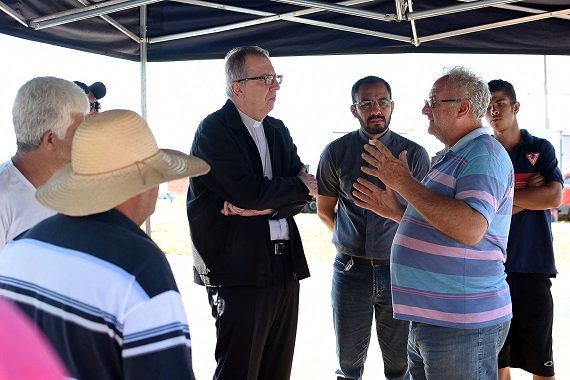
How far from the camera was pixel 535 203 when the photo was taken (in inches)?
143

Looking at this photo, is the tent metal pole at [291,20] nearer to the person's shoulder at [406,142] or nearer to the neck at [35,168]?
the person's shoulder at [406,142]

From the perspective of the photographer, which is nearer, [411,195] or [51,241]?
[51,241]

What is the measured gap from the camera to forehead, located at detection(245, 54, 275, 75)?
3.19 m

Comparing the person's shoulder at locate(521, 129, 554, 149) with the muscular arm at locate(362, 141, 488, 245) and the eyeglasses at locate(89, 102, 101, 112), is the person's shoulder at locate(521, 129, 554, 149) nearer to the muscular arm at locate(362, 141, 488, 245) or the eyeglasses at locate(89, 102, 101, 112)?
the muscular arm at locate(362, 141, 488, 245)

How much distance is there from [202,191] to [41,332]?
1.84 meters

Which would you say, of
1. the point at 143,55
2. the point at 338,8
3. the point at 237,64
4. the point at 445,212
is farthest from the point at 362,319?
the point at 143,55

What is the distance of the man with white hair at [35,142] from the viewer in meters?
2.29

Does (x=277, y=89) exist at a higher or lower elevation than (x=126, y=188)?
higher

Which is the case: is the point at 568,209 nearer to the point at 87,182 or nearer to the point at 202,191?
the point at 202,191

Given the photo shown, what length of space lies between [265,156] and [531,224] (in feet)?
5.40

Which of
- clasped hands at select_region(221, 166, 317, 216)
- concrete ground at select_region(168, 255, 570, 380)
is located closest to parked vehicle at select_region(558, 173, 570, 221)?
concrete ground at select_region(168, 255, 570, 380)

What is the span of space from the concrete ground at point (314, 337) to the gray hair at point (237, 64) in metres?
2.59

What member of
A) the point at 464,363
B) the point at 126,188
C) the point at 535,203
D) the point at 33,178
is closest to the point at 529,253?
the point at 535,203

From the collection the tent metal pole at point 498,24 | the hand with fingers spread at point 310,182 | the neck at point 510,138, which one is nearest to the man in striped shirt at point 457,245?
the hand with fingers spread at point 310,182
